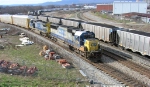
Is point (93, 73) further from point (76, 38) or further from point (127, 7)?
point (127, 7)

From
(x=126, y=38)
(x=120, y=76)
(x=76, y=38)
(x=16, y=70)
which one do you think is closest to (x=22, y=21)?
(x=76, y=38)

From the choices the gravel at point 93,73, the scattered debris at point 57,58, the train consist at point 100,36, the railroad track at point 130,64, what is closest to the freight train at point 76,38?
the train consist at point 100,36

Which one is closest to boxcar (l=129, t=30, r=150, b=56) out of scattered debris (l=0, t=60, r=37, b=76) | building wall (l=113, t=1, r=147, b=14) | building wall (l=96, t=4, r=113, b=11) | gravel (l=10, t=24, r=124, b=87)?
gravel (l=10, t=24, r=124, b=87)

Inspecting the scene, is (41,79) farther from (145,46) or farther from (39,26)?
(39,26)

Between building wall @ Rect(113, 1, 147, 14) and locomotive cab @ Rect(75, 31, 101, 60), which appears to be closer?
locomotive cab @ Rect(75, 31, 101, 60)

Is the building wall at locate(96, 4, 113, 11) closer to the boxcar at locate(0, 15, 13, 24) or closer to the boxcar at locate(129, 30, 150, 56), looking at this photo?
the boxcar at locate(0, 15, 13, 24)

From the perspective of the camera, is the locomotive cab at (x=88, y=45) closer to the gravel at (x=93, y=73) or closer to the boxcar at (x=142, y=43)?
the gravel at (x=93, y=73)

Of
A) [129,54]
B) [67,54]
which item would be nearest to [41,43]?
[67,54]

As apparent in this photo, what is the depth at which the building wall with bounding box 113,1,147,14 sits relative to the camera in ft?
333

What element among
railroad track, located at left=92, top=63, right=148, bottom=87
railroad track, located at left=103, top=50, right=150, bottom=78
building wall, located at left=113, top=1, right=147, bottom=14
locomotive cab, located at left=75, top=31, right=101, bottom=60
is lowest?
railroad track, located at left=92, top=63, right=148, bottom=87

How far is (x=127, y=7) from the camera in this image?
340 feet

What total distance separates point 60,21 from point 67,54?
29.5 meters

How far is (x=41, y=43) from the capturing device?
38188mm

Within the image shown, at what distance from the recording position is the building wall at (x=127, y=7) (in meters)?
102
